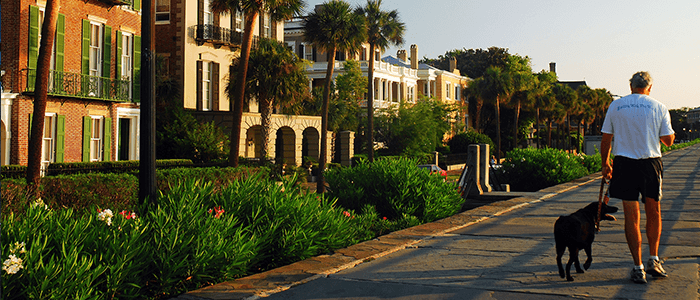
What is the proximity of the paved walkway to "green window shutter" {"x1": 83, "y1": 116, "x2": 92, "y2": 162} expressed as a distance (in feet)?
59.6

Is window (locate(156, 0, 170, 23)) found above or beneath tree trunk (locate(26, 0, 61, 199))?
above

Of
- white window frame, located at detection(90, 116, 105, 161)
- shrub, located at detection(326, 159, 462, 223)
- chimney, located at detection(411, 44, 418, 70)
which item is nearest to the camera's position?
shrub, located at detection(326, 159, 462, 223)

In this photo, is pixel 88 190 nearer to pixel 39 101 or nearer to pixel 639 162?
pixel 39 101

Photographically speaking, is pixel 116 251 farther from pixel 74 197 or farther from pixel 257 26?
pixel 257 26

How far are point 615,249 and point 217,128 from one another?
26.8m

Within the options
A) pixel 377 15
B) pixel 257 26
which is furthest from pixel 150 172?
pixel 377 15

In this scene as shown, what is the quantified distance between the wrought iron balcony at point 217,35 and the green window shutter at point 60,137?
12.1m

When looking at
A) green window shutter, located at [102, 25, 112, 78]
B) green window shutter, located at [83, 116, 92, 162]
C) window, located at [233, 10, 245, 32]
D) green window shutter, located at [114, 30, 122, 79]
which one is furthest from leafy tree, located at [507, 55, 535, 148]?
green window shutter, located at [83, 116, 92, 162]

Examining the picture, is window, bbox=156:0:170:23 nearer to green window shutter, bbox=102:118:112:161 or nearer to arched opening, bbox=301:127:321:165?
green window shutter, bbox=102:118:112:161

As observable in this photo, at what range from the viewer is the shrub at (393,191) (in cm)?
1084

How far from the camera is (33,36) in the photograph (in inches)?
827

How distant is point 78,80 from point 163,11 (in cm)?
1160

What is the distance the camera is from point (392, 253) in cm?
721

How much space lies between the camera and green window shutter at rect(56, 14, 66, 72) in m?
21.9
